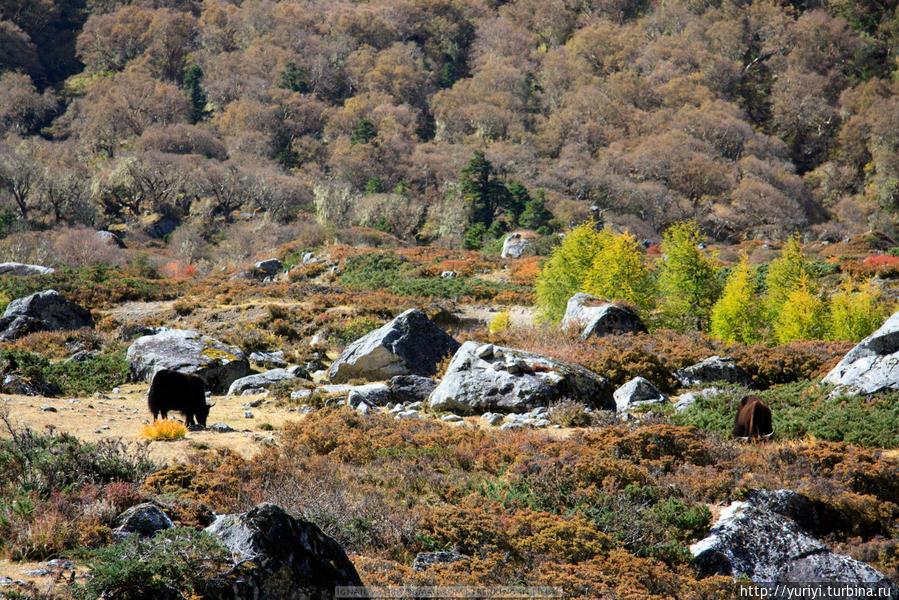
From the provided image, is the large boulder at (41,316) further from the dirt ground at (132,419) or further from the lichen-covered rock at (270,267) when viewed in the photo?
the lichen-covered rock at (270,267)

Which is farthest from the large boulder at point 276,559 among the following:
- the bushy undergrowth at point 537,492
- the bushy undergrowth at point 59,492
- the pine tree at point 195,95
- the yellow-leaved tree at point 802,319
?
the pine tree at point 195,95

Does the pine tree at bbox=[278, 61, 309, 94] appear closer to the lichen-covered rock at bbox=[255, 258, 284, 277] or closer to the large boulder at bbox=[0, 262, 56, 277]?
the lichen-covered rock at bbox=[255, 258, 284, 277]

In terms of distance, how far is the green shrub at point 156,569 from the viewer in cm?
374

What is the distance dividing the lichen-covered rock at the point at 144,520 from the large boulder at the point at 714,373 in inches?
419

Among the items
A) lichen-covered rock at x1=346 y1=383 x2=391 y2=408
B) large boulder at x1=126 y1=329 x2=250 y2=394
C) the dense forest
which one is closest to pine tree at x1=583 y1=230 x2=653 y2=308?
lichen-covered rock at x1=346 y1=383 x2=391 y2=408

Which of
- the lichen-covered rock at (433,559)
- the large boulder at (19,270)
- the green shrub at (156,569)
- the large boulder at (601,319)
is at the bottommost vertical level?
the lichen-covered rock at (433,559)

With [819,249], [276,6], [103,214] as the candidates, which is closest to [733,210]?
[819,249]

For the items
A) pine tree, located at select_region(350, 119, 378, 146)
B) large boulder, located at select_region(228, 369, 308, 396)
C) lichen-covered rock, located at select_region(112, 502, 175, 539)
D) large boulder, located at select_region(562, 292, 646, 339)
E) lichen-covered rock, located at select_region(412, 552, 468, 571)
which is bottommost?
large boulder, located at select_region(228, 369, 308, 396)

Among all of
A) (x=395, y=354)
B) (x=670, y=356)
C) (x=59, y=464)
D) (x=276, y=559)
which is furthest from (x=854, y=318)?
(x=59, y=464)

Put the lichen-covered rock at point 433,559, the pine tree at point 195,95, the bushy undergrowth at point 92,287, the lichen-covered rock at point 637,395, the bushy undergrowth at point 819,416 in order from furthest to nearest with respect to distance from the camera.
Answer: the pine tree at point 195,95, the bushy undergrowth at point 92,287, the lichen-covered rock at point 637,395, the bushy undergrowth at point 819,416, the lichen-covered rock at point 433,559

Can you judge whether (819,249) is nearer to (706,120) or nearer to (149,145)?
(706,120)

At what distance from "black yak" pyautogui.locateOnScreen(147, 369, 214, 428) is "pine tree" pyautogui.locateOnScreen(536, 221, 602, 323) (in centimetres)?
1410

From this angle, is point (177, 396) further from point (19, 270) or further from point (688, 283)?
point (19, 270)

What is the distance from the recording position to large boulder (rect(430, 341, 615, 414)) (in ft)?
35.5
